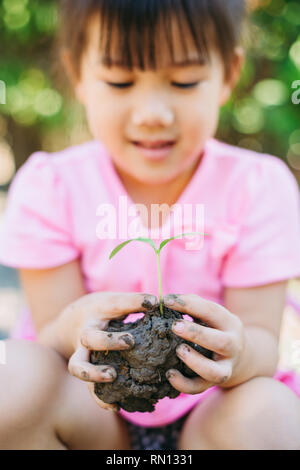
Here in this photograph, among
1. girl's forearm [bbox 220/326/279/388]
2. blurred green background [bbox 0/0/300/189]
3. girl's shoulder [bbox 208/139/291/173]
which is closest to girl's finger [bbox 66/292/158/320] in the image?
girl's forearm [bbox 220/326/279/388]

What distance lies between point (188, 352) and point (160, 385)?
8 cm

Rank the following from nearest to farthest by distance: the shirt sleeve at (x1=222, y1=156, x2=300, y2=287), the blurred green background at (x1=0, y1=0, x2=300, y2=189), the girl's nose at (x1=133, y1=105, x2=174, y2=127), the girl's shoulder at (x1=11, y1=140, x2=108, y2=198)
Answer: the girl's nose at (x1=133, y1=105, x2=174, y2=127) < the shirt sleeve at (x1=222, y1=156, x2=300, y2=287) < the girl's shoulder at (x1=11, y1=140, x2=108, y2=198) < the blurred green background at (x1=0, y1=0, x2=300, y2=189)

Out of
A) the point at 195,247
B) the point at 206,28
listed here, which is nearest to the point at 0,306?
the point at 195,247

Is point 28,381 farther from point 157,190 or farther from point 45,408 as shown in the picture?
point 157,190

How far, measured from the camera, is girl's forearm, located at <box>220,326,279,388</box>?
0.97 metres

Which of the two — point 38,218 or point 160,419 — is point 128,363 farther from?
point 38,218

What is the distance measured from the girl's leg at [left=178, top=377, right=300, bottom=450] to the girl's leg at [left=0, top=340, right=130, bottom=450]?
0.21m

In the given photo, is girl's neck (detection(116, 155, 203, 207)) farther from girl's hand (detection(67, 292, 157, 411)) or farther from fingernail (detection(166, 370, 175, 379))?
fingernail (detection(166, 370, 175, 379))

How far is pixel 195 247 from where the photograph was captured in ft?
4.28

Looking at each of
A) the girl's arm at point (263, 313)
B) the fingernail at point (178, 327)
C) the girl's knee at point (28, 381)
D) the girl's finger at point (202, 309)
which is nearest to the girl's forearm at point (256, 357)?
the girl's arm at point (263, 313)

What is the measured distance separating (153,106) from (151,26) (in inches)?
6.5

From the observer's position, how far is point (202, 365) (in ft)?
2.60

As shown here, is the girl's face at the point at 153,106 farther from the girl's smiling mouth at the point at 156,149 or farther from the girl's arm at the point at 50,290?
the girl's arm at the point at 50,290

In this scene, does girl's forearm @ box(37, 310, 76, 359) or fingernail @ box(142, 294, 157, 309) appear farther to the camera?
A: girl's forearm @ box(37, 310, 76, 359)
